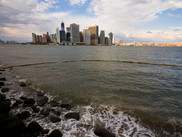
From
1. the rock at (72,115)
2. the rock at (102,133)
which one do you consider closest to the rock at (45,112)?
the rock at (72,115)

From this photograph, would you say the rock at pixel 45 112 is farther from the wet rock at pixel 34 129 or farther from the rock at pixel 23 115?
the wet rock at pixel 34 129

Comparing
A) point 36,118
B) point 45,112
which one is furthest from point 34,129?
point 45,112

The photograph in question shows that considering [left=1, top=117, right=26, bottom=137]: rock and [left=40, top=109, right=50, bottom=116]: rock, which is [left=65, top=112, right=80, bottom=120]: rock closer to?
[left=40, top=109, right=50, bottom=116]: rock

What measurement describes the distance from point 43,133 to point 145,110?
31.0 ft

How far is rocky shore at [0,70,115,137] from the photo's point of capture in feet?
20.9

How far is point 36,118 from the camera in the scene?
8.38 metres

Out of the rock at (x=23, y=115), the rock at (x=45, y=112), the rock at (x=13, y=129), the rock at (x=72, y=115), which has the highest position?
the rock at (x=13, y=129)

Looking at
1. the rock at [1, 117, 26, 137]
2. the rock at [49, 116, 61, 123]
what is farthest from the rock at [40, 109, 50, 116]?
the rock at [1, 117, 26, 137]

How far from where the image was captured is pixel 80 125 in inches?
306

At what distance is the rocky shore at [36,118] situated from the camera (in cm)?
638

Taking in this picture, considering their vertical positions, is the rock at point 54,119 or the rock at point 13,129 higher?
the rock at point 13,129

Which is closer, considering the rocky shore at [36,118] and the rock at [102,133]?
the rocky shore at [36,118]

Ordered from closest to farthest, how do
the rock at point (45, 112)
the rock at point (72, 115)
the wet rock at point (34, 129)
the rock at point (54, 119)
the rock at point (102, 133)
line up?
the wet rock at point (34, 129) < the rock at point (102, 133) < the rock at point (54, 119) < the rock at point (72, 115) < the rock at point (45, 112)

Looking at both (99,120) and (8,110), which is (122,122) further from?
(8,110)
